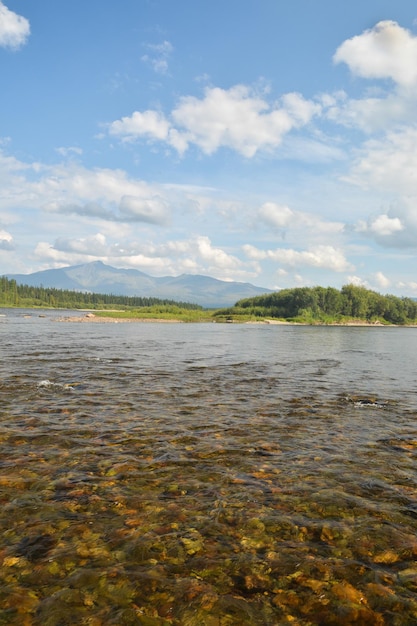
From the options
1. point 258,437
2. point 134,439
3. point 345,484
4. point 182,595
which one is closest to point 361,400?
point 258,437

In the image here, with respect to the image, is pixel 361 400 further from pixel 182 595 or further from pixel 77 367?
pixel 77 367

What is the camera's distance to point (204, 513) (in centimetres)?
813

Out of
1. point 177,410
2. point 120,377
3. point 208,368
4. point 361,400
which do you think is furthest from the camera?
point 208,368

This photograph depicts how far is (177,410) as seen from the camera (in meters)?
16.8

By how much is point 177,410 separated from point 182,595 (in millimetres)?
10973

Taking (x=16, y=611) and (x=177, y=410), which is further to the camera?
(x=177, y=410)

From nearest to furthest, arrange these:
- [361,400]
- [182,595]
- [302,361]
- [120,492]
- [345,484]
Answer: [182,595] → [120,492] → [345,484] → [361,400] → [302,361]

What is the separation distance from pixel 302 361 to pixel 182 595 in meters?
34.1

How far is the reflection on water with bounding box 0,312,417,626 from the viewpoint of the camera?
5676mm

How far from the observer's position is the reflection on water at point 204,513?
18.6 feet

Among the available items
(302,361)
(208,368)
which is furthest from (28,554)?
(302,361)

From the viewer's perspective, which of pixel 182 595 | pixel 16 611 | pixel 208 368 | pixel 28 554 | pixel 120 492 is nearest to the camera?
pixel 16 611

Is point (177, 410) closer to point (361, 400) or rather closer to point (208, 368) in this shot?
point (361, 400)

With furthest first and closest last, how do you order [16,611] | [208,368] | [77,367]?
[208,368] < [77,367] < [16,611]
